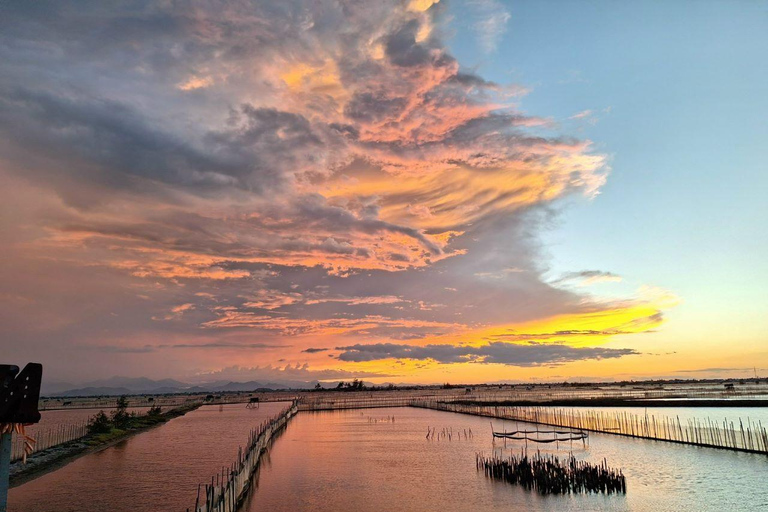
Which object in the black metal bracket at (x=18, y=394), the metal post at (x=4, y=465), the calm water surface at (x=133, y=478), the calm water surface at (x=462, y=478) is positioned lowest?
the calm water surface at (x=462, y=478)

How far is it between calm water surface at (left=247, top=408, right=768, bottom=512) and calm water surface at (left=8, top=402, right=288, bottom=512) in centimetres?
377

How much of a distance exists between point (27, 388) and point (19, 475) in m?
29.3

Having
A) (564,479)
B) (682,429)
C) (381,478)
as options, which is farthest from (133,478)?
(682,429)

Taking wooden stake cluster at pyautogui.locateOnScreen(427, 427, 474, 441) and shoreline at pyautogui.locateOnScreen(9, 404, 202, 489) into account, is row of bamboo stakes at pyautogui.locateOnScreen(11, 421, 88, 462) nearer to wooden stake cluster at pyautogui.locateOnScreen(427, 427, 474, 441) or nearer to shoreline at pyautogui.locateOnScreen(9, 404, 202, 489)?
shoreline at pyautogui.locateOnScreen(9, 404, 202, 489)

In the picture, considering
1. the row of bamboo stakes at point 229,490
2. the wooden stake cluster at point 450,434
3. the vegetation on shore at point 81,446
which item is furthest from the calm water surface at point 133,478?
the wooden stake cluster at point 450,434

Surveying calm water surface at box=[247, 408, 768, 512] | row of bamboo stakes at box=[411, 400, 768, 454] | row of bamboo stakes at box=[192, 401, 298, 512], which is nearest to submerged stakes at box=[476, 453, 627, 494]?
calm water surface at box=[247, 408, 768, 512]

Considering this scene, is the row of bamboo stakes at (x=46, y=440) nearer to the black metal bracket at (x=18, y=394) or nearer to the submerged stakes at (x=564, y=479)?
the submerged stakes at (x=564, y=479)

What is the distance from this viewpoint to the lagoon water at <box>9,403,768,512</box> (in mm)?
22219

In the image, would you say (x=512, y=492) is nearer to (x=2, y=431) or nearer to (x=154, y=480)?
(x=154, y=480)

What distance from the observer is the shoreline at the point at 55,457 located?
2891 centimetres

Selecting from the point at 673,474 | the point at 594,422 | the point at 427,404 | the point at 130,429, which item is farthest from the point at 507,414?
the point at 130,429

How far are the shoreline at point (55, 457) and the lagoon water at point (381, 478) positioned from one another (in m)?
0.95

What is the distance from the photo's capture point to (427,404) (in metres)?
95.9

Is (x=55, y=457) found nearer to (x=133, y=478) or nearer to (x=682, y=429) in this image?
(x=133, y=478)
